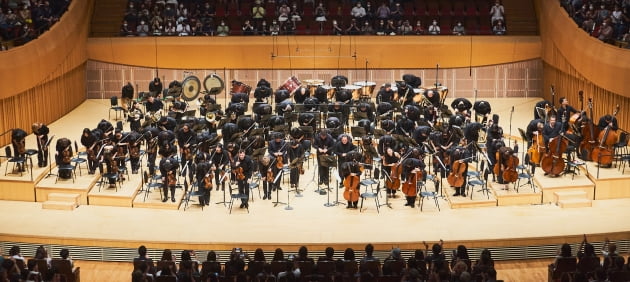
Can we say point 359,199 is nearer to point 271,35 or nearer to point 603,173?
point 603,173

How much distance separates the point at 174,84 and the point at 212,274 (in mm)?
12045

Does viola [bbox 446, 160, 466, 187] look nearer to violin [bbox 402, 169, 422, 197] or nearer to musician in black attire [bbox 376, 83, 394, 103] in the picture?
violin [bbox 402, 169, 422, 197]

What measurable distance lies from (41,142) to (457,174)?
8.37m

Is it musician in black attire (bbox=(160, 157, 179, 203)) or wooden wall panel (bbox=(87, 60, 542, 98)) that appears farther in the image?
wooden wall panel (bbox=(87, 60, 542, 98))

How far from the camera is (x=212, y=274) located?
13.2 m

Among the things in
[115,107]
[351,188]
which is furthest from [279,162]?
[115,107]

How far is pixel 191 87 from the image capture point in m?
25.3

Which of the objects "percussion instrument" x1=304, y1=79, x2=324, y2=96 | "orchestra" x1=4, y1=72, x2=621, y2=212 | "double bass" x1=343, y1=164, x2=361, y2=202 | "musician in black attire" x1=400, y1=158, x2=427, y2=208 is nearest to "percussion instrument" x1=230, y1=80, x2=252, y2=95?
Answer: "percussion instrument" x1=304, y1=79, x2=324, y2=96

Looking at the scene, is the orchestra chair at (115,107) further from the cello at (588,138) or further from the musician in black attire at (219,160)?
the cello at (588,138)

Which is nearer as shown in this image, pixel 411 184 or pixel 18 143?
pixel 411 184

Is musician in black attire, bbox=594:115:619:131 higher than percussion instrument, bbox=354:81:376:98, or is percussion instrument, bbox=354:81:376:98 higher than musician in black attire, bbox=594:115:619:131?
percussion instrument, bbox=354:81:376:98

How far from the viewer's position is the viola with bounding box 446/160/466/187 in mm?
18328

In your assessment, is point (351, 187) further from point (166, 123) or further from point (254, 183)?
point (166, 123)

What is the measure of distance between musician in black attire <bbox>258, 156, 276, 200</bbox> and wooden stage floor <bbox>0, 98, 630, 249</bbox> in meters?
0.30
